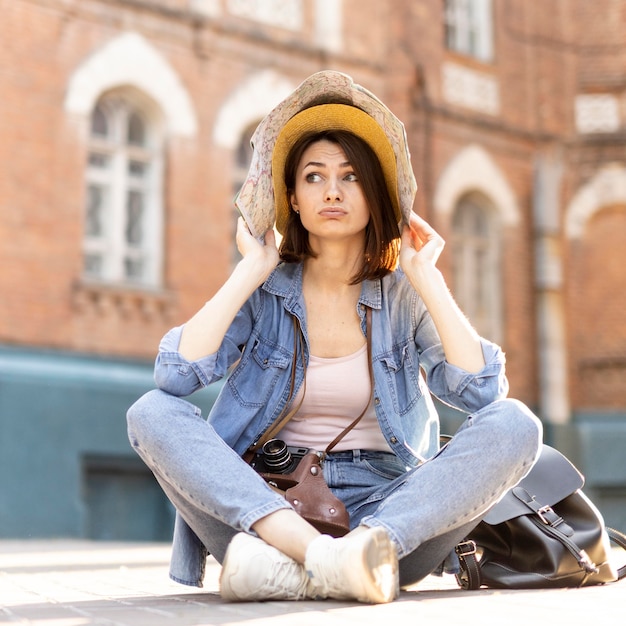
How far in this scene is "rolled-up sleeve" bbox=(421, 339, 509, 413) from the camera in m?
3.61

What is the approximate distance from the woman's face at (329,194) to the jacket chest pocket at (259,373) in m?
0.46

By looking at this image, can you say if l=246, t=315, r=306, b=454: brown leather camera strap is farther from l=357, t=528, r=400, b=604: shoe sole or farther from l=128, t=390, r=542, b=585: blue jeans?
l=357, t=528, r=400, b=604: shoe sole

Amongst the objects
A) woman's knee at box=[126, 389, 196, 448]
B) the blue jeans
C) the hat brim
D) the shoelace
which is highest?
the hat brim

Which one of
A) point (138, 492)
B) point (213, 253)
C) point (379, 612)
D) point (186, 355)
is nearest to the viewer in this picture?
point (379, 612)

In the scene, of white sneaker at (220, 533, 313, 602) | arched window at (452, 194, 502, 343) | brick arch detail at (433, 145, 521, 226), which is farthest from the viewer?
arched window at (452, 194, 502, 343)

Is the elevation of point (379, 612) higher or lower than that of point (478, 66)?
lower

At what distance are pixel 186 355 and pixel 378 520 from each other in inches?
33.5

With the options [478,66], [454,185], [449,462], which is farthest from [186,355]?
[478,66]

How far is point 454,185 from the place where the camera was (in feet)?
45.4

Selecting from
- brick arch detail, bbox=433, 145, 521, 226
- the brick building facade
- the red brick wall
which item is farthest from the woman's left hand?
brick arch detail, bbox=433, 145, 521, 226

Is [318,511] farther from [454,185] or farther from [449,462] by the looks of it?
[454,185]

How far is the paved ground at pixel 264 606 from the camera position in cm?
283

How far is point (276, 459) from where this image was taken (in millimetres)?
3613

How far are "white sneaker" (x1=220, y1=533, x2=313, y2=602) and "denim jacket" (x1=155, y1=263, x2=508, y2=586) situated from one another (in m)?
0.55
